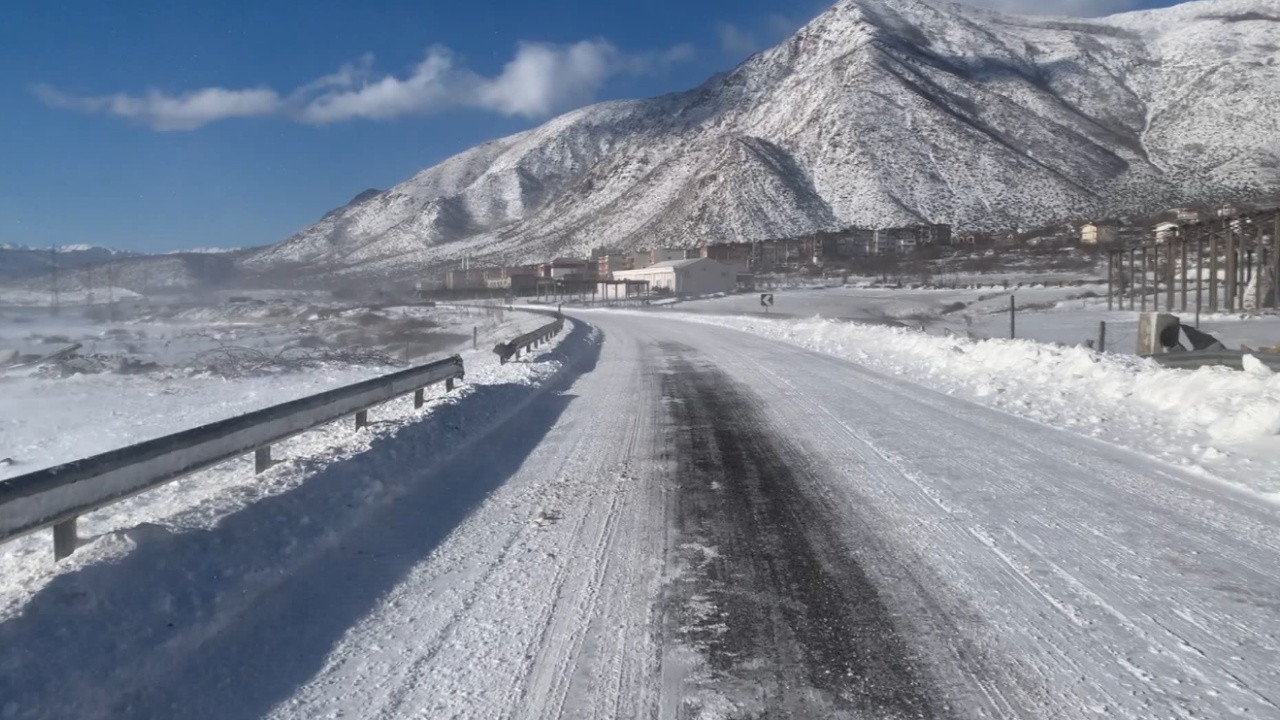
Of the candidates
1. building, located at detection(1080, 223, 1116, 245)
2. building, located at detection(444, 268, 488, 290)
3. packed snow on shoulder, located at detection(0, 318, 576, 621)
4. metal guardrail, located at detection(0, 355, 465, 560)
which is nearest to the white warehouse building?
building, located at detection(444, 268, 488, 290)

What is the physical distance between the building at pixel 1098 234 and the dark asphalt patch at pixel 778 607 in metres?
111

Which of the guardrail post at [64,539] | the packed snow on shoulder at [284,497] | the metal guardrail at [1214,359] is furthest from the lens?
the metal guardrail at [1214,359]

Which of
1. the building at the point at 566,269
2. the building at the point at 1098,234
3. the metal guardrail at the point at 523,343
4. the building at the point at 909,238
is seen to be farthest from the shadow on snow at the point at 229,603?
the building at the point at 566,269

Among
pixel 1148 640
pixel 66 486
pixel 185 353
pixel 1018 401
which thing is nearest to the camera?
pixel 1148 640

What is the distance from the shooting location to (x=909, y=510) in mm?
8039

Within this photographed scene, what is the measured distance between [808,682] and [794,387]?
13499 millimetres

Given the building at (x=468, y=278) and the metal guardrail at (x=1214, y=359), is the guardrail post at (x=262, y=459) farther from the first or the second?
the building at (x=468, y=278)

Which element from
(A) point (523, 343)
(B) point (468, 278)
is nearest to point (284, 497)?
(A) point (523, 343)

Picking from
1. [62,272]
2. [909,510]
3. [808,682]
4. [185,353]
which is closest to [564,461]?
[909,510]

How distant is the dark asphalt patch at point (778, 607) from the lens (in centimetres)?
457

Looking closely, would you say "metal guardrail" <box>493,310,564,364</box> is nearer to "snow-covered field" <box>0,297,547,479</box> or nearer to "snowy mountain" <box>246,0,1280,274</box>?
"snow-covered field" <box>0,297,547,479</box>

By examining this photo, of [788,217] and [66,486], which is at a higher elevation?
[788,217]

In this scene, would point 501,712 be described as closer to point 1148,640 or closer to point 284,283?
point 1148,640

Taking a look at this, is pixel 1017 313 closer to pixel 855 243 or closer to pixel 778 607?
pixel 778 607
